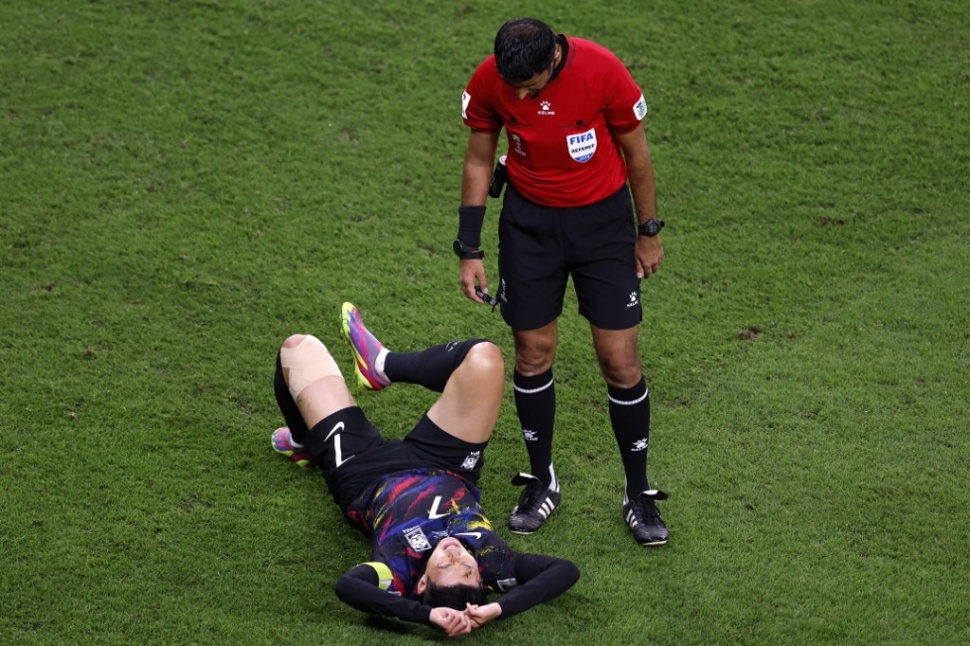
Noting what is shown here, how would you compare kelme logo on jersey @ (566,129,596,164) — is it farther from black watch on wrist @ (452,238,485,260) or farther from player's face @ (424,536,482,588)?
player's face @ (424,536,482,588)

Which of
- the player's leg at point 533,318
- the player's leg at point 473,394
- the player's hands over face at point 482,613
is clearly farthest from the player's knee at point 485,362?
the player's hands over face at point 482,613

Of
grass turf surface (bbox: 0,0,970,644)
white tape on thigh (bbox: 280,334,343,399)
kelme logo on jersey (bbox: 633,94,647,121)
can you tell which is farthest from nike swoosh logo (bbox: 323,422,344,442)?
kelme logo on jersey (bbox: 633,94,647,121)

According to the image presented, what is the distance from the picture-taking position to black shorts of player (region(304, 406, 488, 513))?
4.71 meters

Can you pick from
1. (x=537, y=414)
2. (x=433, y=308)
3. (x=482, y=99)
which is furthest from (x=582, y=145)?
(x=433, y=308)

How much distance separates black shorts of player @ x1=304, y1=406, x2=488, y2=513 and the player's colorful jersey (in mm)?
59

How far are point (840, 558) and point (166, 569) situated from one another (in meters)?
2.54

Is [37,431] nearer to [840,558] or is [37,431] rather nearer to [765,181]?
[840,558]

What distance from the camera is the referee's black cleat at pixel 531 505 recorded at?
484cm

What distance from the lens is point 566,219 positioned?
176 inches

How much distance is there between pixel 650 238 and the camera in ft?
14.9

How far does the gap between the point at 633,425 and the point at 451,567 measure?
974 millimetres

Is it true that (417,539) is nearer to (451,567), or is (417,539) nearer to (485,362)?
(451,567)

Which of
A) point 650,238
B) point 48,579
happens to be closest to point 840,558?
point 650,238

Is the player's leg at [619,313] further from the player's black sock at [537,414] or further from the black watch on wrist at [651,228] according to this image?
the player's black sock at [537,414]
